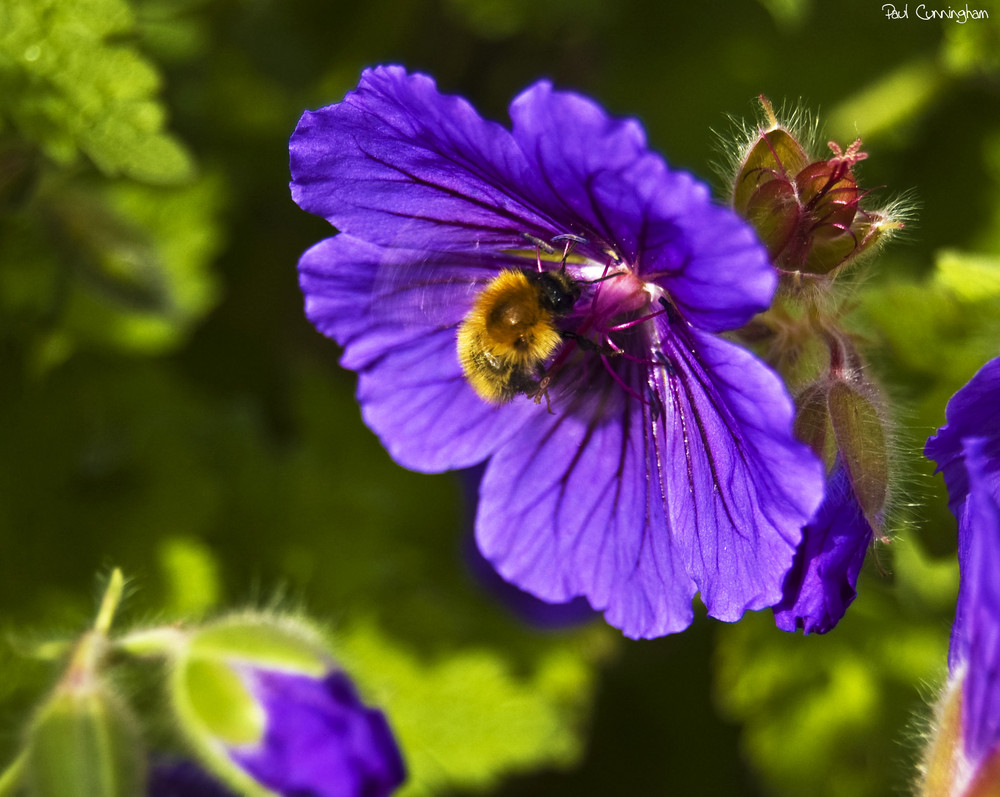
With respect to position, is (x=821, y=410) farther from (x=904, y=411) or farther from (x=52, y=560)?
(x=52, y=560)

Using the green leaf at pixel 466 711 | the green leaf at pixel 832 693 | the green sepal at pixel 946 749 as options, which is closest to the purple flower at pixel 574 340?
the green sepal at pixel 946 749

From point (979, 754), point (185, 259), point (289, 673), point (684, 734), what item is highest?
point (185, 259)

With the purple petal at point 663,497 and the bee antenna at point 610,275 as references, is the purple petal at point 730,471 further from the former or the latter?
the bee antenna at point 610,275

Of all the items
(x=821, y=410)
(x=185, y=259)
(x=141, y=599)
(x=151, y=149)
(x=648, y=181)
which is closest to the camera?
(x=648, y=181)

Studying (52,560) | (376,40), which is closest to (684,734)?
(52,560)

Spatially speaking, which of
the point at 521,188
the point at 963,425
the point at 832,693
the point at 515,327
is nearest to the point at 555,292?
the point at 515,327

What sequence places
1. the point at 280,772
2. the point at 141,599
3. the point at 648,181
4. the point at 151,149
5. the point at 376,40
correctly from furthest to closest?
the point at 376,40
the point at 141,599
the point at 151,149
the point at 280,772
the point at 648,181
